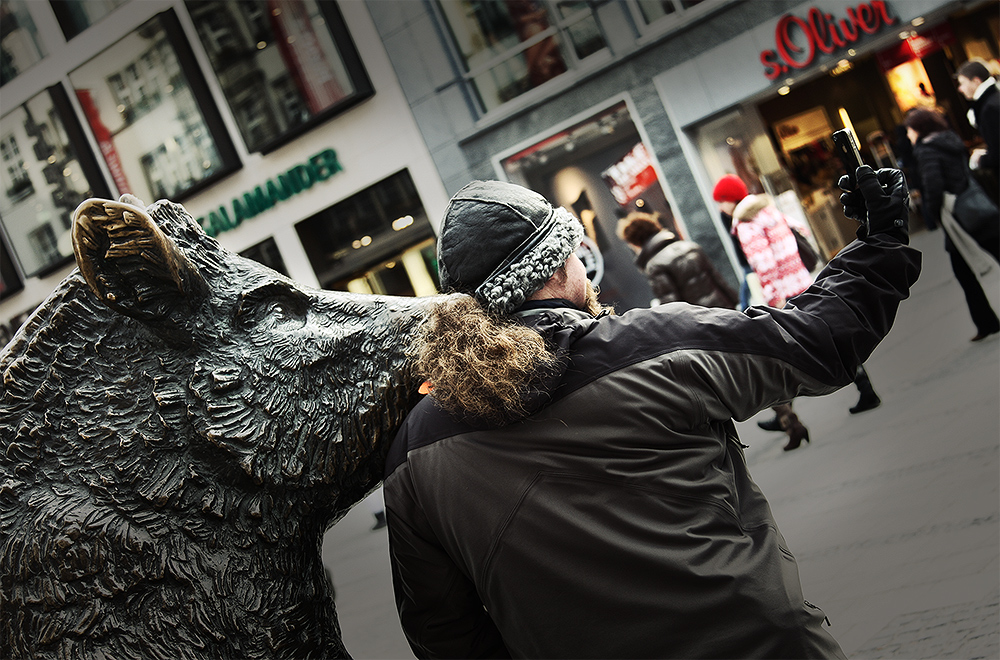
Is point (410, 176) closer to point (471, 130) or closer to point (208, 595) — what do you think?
point (471, 130)

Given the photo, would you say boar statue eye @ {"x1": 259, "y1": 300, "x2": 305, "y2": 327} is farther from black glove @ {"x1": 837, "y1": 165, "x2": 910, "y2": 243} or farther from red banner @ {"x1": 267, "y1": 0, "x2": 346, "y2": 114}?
red banner @ {"x1": 267, "y1": 0, "x2": 346, "y2": 114}

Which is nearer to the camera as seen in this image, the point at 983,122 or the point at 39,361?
the point at 39,361

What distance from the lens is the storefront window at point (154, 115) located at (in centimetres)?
962

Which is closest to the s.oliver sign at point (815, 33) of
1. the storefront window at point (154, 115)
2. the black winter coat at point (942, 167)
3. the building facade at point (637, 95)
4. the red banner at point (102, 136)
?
the building facade at point (637, 95)

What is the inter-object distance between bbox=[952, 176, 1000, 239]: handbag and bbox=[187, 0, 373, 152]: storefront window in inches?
299

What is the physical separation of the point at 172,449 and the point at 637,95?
366 inches

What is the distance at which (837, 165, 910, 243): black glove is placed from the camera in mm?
1594

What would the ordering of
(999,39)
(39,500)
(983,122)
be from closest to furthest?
1. (39,500)
2. (983,122)
3. (999,39)

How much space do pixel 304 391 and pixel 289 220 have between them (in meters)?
11.0

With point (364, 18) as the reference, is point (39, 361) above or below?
below

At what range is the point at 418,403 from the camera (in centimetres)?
166

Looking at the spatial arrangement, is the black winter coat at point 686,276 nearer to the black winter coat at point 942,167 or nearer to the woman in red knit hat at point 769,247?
the woman in red knit hat at point 769,247

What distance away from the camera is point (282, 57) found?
11141 mm

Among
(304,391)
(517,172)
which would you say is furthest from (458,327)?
(517,172)
